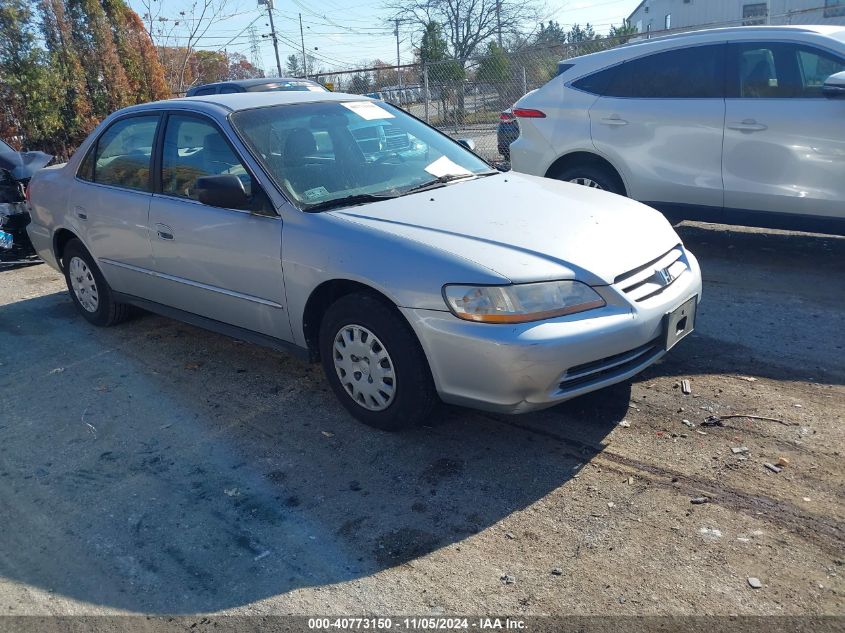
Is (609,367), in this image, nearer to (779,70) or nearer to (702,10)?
(779,70)

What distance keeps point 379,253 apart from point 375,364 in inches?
22.4

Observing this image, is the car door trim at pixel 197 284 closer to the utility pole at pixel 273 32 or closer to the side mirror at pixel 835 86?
the side mirror at pixel 835 86

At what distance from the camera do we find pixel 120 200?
5.44 metres

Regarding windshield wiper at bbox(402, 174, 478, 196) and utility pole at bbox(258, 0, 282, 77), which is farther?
utility pole at bbox(258, 0, 282, 77)

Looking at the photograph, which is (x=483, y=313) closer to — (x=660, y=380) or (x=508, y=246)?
(x=508, y=246)

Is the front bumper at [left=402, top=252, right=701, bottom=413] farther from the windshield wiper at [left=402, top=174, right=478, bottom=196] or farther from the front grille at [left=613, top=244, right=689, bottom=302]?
the windshield wiper at [left=402, top=174, right=478, bottom=196]

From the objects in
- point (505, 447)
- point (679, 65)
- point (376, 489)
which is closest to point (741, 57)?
point (679, 65)

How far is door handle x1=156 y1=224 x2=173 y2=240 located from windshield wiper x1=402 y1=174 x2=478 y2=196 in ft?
5.27

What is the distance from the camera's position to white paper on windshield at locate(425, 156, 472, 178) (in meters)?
4.83

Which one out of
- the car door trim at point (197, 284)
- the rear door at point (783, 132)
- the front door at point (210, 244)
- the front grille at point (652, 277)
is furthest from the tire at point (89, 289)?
the rear door at point (783, 132)

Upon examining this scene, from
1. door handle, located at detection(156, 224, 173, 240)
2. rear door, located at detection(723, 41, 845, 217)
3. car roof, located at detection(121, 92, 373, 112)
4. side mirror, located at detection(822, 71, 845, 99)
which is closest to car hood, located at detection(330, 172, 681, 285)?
car roof, located at detection(121, 92, 373, 112)

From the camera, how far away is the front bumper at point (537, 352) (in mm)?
3416

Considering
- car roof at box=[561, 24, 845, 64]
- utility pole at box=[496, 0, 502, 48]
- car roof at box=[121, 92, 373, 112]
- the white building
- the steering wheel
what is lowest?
the steering wheel

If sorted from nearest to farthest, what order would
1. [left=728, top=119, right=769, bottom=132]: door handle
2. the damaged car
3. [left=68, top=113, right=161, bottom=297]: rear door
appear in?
1. [left=68, top=113, right=161, bottom=297]: rear door
2. [left=728, top=119, right=769, bottom=132]: door handle
3. the damaged car
